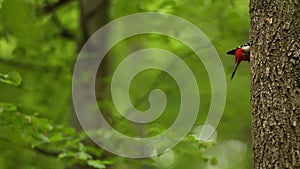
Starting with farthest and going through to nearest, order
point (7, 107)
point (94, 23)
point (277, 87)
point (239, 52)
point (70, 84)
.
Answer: point (70, 84) < point (94, 23) < point (7, 107) < point (239, 52) < point (277, 87)

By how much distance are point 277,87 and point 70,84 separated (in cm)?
392

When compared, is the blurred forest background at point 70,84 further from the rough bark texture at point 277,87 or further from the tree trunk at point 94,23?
the rough bark texture at point 277,87

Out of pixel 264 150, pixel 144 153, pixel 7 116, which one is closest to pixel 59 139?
pixel 7 116

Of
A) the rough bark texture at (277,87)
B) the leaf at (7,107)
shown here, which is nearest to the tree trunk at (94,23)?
the leaf at (7,107)

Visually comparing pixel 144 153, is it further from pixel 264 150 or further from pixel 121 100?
pixel 264 150

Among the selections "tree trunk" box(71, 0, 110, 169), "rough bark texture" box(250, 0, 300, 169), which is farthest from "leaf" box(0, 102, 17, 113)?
"rough bark texture" box(250, 0, 300, 169)

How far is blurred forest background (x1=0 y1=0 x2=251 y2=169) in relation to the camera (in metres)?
4.73

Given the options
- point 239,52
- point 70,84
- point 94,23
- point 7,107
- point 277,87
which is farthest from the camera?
point 70,84

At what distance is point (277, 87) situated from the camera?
8.55 ft

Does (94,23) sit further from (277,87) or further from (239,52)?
(277,87)

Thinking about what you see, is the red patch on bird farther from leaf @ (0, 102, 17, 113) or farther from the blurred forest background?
leaf @ (0, 102, 17, 113)

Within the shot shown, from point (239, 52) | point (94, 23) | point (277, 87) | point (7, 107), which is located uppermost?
point (94, 23)

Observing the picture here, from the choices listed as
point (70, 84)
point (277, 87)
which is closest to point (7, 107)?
point (70, 84)

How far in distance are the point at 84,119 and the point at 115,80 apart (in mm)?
533
